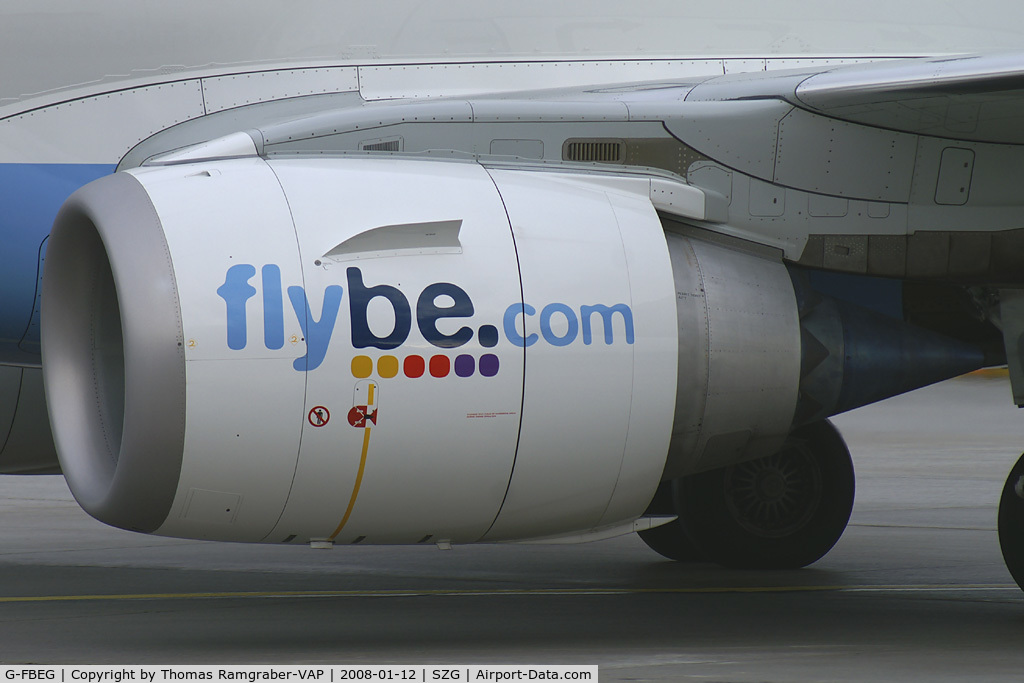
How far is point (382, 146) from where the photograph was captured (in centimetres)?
587

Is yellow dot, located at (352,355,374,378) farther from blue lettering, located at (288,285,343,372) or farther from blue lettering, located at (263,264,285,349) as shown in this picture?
blue lettering, located at (263,264,285,349)

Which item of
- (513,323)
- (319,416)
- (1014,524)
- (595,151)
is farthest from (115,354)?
(1014,524)

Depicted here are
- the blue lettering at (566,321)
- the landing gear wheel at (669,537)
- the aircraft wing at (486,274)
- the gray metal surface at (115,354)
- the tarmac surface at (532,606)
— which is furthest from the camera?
the landing gear wheel at (669,537)

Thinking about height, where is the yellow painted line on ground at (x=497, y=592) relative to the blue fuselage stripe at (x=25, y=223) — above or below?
below

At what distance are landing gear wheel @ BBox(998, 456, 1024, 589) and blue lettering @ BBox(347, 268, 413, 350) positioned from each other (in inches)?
129

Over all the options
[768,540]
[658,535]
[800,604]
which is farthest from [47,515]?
[800,604]

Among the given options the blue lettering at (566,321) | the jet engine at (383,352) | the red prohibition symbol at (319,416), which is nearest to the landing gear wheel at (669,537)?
the jet engine at (383,352)

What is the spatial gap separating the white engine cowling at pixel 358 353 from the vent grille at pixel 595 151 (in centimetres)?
36

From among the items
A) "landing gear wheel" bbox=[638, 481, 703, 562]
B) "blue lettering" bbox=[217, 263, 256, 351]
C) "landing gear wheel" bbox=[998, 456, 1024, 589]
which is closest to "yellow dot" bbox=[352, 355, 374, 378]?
"blue lettering" bbox=[217, 263, 256, 351]

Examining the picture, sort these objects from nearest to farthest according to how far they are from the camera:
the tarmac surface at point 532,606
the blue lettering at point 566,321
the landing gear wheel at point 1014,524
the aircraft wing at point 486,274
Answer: the aircraft wing at point 486,274 < the blue lettering at point 566,321 < the tarmac surface at point 532,606 < the landing gear wheel at point 1014,524

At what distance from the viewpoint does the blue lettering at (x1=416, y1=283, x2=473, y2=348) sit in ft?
16.7

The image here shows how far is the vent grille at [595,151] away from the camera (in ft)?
19.5

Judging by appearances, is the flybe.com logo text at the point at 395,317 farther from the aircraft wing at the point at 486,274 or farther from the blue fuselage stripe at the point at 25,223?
the blue fuselage stripe at the point at 25,223

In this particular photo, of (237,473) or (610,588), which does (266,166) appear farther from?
(610,588)
